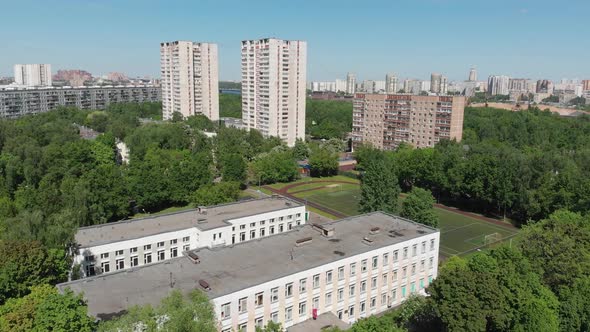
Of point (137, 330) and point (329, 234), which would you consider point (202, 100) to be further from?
point (137, 330)

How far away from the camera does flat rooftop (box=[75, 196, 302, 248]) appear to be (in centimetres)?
3716

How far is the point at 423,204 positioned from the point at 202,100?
299ft

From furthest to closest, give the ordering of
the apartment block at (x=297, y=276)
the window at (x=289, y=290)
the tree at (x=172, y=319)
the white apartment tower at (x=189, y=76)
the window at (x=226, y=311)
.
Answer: the white apartment tower at (x=189, y=76)
the window at (x=289, y=290)
the apartment block at (x=297, y=276)
the window at (x=226, y=311)
the tree at (x=172, y=319)

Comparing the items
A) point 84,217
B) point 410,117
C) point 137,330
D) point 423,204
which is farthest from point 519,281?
point 410,117

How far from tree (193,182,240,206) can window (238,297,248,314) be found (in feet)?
90.4

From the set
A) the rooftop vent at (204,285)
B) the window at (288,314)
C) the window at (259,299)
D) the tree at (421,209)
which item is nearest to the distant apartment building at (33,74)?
the tree at (421,209)

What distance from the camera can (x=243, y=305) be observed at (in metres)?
26.6

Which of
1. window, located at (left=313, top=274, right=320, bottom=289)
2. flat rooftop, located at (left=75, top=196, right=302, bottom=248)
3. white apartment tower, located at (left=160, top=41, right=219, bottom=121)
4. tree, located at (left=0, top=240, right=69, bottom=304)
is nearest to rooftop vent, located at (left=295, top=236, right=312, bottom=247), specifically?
window, located at (left=313, top=274, right=320, bottom=289)

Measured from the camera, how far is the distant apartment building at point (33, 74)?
17788 centimetres

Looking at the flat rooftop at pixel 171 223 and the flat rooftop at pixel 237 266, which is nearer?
the flat rooftop at pixel 237 266

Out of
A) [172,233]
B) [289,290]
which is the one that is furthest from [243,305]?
[172,233]

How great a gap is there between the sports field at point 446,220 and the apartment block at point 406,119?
23807mm

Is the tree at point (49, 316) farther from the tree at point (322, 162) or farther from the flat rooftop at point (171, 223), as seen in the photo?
the tree at point (322, 162)

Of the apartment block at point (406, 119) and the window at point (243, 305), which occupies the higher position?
the apartment block at point (406, 119)
